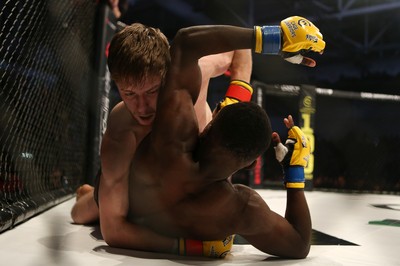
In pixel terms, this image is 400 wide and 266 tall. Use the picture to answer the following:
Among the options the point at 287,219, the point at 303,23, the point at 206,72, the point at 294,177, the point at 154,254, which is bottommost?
the point at 154,254

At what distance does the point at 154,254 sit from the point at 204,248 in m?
0.18

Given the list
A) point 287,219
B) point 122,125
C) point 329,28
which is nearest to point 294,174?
point 287,219

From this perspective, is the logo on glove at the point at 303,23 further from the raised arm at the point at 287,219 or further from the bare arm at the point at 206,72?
the bare arm at the point at 206,72

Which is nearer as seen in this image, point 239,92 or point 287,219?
point 287,219

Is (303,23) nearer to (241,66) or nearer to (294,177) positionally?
(294,177)

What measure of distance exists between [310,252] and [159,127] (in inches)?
29.2

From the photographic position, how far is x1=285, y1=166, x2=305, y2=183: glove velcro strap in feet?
5.19

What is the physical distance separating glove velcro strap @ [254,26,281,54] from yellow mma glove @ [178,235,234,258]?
67 centimetres

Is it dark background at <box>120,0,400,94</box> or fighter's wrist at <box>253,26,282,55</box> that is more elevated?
dark background at <box>120,0,400,94</box>

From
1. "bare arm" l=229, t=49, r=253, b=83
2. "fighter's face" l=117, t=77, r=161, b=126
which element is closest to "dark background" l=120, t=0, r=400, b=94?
"bare arm" l=229, t=49, r=253, b=83

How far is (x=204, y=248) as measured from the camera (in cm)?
151

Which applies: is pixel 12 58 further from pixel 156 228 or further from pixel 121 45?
pixel 156 228

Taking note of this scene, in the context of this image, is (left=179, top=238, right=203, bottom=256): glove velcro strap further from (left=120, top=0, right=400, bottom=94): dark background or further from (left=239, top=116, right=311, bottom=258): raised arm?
(left=120, top=0, right=400, bottom=94): dark background

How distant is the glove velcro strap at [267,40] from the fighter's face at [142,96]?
0.36 m
